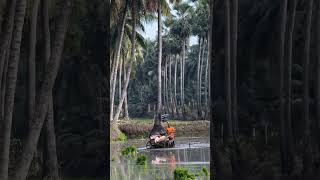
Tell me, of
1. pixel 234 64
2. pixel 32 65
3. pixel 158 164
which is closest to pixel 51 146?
pixel 32 65

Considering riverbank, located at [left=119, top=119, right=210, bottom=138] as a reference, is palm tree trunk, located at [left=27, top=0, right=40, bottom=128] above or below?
above

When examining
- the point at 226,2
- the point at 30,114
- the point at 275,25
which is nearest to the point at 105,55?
the point at 30,114

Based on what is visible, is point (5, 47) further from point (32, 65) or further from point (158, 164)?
point (158, 164)

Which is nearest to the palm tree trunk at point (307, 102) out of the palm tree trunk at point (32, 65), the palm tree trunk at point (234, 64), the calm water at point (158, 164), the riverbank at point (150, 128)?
the palm tree trunk at point (234, 64)

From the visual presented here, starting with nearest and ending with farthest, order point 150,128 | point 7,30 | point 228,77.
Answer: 1. point 7,30
2. point 228,77
3. point 150,128

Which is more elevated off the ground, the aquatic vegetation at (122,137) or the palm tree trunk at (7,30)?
the palm tree trunk at (7,30)

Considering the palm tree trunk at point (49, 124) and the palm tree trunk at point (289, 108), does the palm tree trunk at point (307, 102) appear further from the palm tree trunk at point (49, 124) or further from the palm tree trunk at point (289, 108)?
the palm tree trunk at point (49, 124)

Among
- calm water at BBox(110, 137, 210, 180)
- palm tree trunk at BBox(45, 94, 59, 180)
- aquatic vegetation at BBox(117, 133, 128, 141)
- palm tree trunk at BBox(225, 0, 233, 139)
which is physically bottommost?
calm water at BBox(110, 137, 210, 180)

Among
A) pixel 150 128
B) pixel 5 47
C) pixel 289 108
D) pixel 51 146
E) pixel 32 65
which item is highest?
pixel 5 47

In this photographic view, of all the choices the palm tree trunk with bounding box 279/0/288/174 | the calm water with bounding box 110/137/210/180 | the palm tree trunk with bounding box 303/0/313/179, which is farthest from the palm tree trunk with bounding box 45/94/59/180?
the calm water with bounding box 110/137/210/180

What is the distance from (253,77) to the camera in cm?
754

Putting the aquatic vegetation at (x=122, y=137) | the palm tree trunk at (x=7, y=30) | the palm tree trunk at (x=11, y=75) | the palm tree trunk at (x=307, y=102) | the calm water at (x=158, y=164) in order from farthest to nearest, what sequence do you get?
the aquatic vegetation at (x=122, y=137)
the calm water at (x=158, y=164)
the palm tree trunk at (x=307, y=102)
the palm tree trunk at (x=7, y=30)
the palm tree trunk at (x=11, y=75)

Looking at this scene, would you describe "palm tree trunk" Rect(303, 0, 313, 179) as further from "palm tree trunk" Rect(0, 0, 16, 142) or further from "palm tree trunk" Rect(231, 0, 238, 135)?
"palm tree trunk" Rect(0, 0, 16, 142)

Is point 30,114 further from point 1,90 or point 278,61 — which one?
point 278,61
